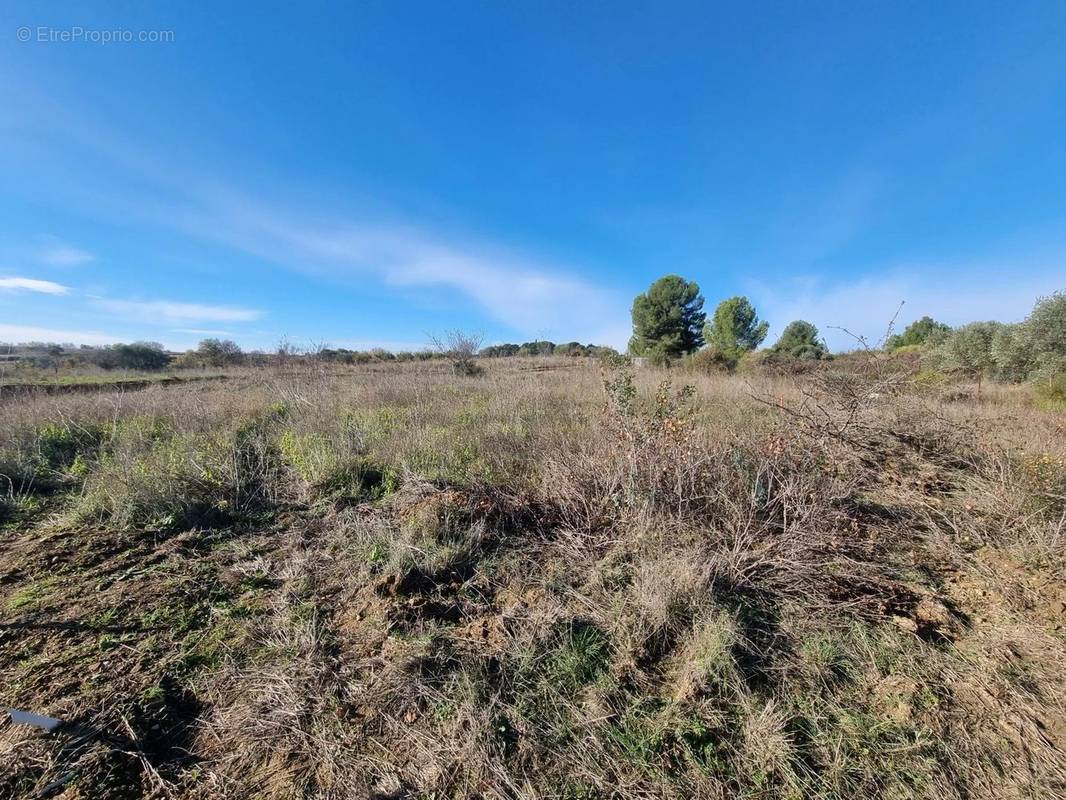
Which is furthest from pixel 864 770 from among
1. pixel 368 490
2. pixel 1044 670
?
pixel 368 490

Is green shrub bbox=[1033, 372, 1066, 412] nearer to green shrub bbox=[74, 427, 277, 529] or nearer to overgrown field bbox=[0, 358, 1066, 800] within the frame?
overgrown field bbox=[0, 358, 1066, 800]

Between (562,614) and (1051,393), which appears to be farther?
(1051,393)

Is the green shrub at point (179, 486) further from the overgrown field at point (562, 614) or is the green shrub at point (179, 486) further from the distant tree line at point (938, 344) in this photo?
the distant tree line at point (938, 344)

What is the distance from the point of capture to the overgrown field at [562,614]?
1.45m

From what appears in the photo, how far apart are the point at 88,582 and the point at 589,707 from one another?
129 inches

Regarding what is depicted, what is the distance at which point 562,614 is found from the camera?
2.10 meters

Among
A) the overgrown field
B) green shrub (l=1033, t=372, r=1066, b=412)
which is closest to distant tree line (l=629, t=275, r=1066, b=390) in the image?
A: green shrub (l=1033, t=372, r=1066, b=412)

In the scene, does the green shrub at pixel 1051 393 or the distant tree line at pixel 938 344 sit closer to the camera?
the green shrub at pixel 1051 393

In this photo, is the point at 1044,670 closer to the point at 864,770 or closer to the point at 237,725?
the point at 864,770

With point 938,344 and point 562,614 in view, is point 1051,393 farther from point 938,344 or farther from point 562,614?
point 562,614

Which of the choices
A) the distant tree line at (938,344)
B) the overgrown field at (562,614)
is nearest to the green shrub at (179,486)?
the overgrown field at (562,614)

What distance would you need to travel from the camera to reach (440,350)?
545 inches

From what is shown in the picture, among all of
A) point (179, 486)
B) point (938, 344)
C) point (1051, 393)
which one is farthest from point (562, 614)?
point (938, 344)

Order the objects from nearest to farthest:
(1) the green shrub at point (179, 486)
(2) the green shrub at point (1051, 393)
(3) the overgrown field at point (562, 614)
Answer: (3) the overgrown field at point (562, 614) → (1) the green shrub at point (179, 486) → (2) the green shrub at point (1051, 393)
